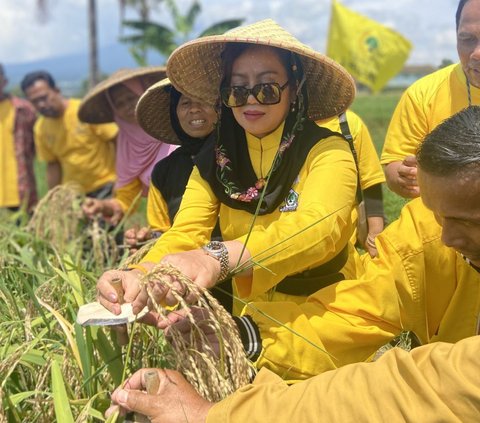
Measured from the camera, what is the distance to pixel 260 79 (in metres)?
1.95

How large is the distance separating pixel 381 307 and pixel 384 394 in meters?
0.48

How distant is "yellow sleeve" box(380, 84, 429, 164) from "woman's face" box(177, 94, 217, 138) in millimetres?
694

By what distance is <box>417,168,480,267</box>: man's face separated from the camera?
1.33 meters

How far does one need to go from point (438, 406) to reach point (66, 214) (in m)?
3.25

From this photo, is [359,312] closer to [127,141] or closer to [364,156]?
[364,156]

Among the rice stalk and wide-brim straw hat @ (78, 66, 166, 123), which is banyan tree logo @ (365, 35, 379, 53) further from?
the rice stalk

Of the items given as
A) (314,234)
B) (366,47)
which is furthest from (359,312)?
(366,47)

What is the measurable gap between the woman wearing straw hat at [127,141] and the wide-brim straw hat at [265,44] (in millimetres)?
1034

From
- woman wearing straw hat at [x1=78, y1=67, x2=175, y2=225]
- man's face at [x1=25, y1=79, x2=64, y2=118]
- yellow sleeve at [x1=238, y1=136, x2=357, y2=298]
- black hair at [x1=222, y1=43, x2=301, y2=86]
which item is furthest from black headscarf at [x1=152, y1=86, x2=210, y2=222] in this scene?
man's face at [x1=25, y1=79, x2=64, y2=118]

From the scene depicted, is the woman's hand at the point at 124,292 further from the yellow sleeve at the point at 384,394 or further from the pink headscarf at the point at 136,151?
the pink headscarf at the point at 136,151

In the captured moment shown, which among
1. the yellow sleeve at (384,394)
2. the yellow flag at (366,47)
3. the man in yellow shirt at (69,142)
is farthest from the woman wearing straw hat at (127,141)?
the yellow flag at (366,47)

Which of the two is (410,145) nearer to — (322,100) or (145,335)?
(322,100)

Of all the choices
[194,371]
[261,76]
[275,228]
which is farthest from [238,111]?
[194,371]

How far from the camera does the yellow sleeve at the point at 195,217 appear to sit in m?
1.91
